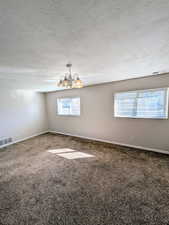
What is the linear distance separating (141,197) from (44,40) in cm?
263

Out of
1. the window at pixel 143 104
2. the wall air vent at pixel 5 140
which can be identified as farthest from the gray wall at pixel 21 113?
the window at pixel 143 104

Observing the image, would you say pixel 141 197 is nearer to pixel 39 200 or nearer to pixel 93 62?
pixel 39 200

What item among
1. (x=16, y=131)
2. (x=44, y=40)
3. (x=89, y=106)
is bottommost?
(x=16, y=131)

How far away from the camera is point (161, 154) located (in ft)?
9.62

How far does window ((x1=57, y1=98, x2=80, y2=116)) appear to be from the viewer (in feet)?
15.1

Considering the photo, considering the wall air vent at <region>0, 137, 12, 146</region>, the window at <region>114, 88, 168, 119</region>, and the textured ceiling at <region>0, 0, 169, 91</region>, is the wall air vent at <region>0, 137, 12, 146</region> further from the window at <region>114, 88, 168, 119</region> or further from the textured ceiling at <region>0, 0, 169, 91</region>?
the window at <region>114, 88, 168, 119</region>

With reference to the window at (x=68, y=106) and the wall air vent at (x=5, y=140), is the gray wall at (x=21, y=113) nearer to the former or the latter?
Result: the wall air vent at (x=5, y=140)

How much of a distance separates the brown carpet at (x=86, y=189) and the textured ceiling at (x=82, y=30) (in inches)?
88.6

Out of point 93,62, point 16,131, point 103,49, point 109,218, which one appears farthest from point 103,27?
point 16,131

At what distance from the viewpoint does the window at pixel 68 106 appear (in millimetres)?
4598

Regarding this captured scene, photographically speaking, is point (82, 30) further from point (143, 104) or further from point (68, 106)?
point (68, 106)

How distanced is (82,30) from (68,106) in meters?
3.95

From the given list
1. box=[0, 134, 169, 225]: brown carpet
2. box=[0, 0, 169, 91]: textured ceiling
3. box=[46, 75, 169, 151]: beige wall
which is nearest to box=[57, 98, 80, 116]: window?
box=[46, 75, 169, 151]: beige wall

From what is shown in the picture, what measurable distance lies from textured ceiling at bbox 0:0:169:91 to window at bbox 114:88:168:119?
1.45 metres
